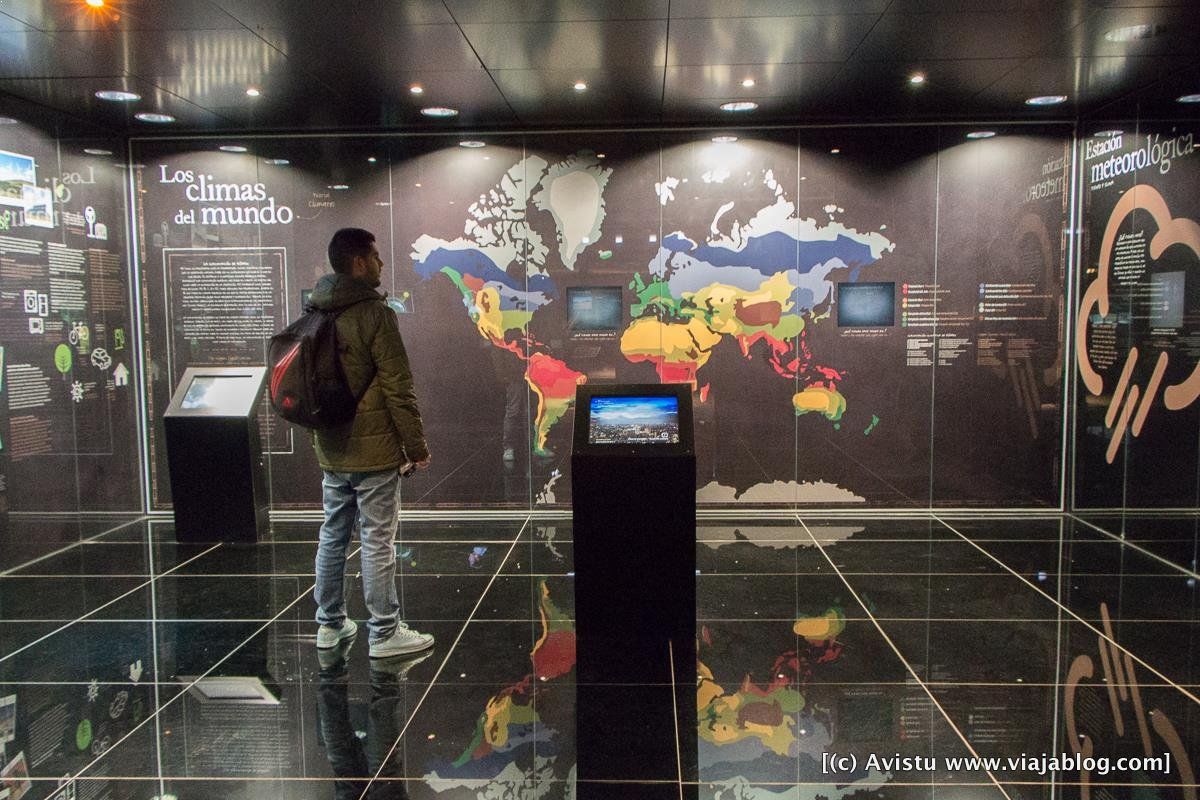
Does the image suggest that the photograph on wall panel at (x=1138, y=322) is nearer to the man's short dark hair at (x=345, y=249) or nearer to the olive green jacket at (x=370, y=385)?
the olive green jacket at (x=370, y=385)

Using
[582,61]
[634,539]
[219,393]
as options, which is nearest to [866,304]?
[582,61]

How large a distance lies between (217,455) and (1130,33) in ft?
21.7

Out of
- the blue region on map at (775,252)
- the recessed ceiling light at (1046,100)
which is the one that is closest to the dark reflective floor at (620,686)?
the blue region on map at (775,252)

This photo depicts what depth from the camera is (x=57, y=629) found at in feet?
15.1

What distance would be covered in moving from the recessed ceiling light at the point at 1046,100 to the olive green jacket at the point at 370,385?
17.1 ft

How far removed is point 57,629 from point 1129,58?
284 inches

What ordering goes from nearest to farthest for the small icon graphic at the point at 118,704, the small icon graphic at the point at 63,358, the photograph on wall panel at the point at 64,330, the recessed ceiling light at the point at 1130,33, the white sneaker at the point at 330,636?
the small icon graphic at the point at 118,704
the white sneaker at the point at 330,636
the recessed ceiling light at the point at 1130,33
the photograph on wall panel at the point at 64,330
the small icon graphic at the point at 63,358

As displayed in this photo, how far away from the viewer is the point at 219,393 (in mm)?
6402

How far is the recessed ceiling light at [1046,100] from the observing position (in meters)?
6.32

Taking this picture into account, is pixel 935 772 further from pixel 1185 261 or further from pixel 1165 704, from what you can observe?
pixel 1185 261

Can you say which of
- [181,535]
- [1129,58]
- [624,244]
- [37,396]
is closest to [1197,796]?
[1129,58]

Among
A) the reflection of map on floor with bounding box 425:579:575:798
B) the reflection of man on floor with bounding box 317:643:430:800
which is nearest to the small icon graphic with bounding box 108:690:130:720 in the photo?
the reflection of man on floor with bounding box 317:643:430:800

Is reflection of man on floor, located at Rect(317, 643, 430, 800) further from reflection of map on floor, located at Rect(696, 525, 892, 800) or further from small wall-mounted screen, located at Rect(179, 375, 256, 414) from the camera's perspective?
small wall-mounted screen, located at Rect(179, 375, 256, 414)

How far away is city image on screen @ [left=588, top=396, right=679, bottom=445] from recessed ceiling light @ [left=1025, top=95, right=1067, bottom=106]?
14.0 feet
